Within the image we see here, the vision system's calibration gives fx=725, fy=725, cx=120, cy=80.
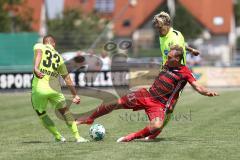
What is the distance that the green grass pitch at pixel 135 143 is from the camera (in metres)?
11.0

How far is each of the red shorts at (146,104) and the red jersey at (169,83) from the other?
0.09 m

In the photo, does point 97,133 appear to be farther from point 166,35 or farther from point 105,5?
point 105,5

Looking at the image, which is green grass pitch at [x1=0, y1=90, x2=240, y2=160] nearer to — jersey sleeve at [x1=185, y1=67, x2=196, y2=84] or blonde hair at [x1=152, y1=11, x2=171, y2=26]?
jersey sleeve at [x1=185, y1=67, x2=196, y2=84]

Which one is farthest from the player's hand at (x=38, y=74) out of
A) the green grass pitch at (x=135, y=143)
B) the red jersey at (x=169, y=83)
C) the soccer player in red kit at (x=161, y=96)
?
the red jersey at (x=169, y=83)

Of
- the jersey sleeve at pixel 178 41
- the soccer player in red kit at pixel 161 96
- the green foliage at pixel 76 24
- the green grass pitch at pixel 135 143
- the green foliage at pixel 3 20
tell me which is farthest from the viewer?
the green foliage at pixel 76 24

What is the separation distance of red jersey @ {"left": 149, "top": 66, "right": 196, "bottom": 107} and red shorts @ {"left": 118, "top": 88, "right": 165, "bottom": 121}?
0.09m

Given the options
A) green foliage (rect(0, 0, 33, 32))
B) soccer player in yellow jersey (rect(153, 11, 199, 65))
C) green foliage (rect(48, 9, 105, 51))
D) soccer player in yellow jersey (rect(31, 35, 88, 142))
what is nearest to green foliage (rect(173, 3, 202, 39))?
green foliage (rect(48, 9, 105, 51))

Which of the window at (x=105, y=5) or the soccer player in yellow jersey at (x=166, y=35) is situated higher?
the soccer player in yellow jersey at (x=166, y=35)

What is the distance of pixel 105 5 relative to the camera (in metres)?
88.1

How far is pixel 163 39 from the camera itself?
1370cm

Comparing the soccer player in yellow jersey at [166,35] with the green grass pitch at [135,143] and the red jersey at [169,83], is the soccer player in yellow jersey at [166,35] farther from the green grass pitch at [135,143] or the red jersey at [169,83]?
the green grass pitch at [135,143]

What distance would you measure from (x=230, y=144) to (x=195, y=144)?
596 mm

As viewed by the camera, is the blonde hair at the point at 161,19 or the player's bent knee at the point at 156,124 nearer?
the player's bent knee at the point at 156,124

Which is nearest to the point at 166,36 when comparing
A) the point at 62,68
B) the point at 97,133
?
the point at 62,68
